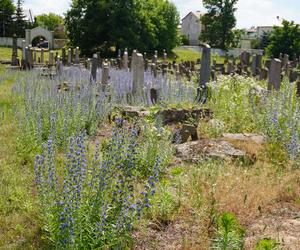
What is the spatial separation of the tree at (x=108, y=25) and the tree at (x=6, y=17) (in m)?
18.6

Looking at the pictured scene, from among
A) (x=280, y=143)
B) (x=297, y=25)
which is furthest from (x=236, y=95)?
(x=297, y=25)

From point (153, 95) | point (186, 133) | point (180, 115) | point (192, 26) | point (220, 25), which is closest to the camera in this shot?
point (186, 133)

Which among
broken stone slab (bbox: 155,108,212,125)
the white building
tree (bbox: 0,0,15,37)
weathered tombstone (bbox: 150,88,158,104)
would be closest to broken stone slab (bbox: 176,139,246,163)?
broken stone slab (bbox: 155,108,212,125)

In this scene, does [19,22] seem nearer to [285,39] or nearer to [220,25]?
[220,25]

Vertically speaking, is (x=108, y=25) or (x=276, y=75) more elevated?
(x=108, y=25)

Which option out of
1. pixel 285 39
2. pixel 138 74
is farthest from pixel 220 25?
pixel 138 74

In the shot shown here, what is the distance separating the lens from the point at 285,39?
36.7 m

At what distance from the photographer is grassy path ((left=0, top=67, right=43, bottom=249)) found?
3.67 m

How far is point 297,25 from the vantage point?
37.5 metres

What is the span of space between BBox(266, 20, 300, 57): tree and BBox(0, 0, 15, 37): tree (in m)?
30.4

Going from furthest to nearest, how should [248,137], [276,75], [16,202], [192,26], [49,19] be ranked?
[192,26] < [49,19] < [276,75] < [248,137] < [16,202]

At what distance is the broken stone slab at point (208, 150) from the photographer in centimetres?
559

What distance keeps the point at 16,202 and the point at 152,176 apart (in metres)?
1.62

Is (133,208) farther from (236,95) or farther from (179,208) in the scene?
(236,95)
